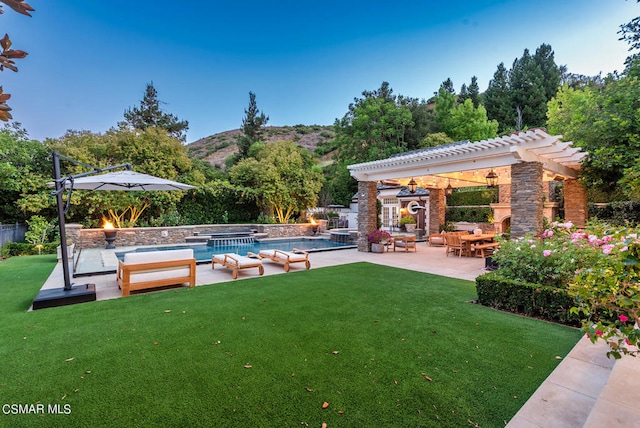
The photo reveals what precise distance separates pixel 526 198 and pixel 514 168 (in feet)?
2.98

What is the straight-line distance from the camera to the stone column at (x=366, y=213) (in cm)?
1196

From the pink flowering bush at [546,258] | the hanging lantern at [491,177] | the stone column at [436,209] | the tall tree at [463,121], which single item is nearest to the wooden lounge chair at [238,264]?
the pink flowering bush at [546,258]

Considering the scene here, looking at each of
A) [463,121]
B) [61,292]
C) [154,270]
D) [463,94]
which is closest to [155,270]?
[154,270]

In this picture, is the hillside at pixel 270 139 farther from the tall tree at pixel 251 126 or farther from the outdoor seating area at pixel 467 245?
the outdoor seating area at pixel 467 245

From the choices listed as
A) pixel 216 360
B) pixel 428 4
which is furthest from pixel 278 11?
pixel 216 360

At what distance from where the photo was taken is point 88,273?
724 centimetres

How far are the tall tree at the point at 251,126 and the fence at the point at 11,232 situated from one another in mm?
22917

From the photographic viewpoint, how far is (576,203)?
11.5 metres

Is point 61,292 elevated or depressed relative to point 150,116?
depressed

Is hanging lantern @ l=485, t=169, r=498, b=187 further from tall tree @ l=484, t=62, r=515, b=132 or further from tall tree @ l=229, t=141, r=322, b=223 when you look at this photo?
tall tree @ l=484, t=62, r=515, b=132

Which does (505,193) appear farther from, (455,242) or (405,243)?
(405,243)

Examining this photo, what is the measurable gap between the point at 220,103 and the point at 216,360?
36.5 meters

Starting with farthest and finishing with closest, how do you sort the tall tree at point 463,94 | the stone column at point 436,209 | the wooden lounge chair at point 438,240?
the tall tree at point 463,94
the stone column at point 436,209
the wooden lounge chair at point 438,240

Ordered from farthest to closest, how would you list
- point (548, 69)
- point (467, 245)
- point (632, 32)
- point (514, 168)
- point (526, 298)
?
point (548, 69) < point (467, 245) < point (632, 32) < point (514, 168) < point (526, 298)
